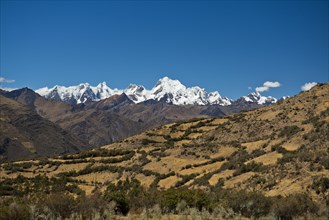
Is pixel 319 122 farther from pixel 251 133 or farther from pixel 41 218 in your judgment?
pixel 41 218

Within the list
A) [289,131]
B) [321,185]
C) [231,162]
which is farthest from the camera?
[289,131]

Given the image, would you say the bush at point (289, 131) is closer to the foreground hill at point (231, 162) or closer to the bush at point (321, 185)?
the foreground hill at point (231, 162)

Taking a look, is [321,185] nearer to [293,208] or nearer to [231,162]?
[293,208]

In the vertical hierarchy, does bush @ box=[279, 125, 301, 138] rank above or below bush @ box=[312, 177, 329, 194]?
above

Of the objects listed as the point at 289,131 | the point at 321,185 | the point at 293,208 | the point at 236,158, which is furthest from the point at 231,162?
the point at 293,208

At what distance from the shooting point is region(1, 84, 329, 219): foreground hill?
60.7m

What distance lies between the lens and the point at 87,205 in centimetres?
4384

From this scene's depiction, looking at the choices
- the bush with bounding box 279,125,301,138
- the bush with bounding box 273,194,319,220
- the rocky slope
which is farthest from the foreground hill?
the bush with bounding box 279,125,301,138

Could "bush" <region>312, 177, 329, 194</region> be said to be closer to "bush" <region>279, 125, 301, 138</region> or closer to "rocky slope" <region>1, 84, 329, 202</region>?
"rocky slope" <region>1, 84, 329, 202</region>

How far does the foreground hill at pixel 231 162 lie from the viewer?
60.7 metres

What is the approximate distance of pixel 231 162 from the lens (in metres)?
84.5

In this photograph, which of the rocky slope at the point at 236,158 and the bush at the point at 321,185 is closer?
the bush at the point at 321,185

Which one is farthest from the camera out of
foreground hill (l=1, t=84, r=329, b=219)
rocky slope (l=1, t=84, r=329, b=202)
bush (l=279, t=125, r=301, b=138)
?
bush (l=279, t=125, r=301, b=138)

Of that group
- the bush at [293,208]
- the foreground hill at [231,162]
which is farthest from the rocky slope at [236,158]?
the bush at [293,208]
